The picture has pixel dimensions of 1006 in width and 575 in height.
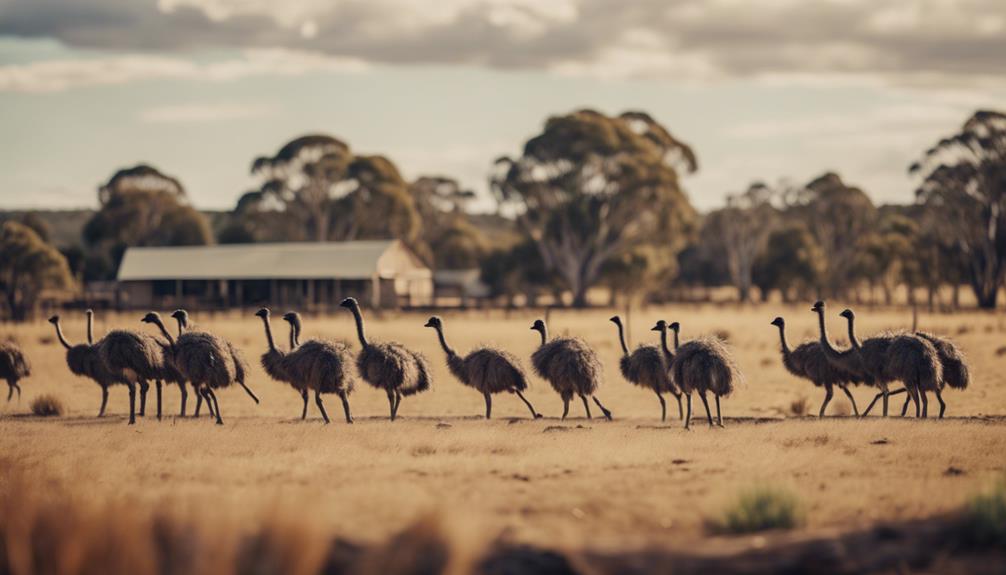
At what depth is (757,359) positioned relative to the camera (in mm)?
29891

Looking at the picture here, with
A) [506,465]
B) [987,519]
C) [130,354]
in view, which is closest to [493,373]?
[506,465]

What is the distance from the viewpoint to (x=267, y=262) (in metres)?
63.8

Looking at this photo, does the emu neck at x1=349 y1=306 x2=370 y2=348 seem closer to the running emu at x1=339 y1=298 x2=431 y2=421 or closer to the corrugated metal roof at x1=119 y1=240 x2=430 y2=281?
the running emu at x1=339 y1=298 x2=431 y2=421

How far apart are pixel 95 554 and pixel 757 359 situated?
23839 millimetres

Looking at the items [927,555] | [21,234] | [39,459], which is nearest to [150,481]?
[39,459]

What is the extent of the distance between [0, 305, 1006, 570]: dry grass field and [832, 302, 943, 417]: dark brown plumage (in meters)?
0.74

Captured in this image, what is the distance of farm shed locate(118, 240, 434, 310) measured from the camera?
61.2 metres

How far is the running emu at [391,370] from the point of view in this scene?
1748 centimetres

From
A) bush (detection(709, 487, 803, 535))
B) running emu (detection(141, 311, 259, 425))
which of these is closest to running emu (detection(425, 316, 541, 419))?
running emu (detection(141, 311, 259, 425))

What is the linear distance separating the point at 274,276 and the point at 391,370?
4504 centimetres

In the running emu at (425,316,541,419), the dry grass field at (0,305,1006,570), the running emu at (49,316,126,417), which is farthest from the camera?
the running emu at (49,316,126,417)

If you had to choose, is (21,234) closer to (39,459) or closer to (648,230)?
(648,230)

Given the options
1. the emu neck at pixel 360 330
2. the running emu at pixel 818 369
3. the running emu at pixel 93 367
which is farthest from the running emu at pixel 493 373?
the running emu at pixel 93 367

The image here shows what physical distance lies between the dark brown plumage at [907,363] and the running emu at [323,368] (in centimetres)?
776
